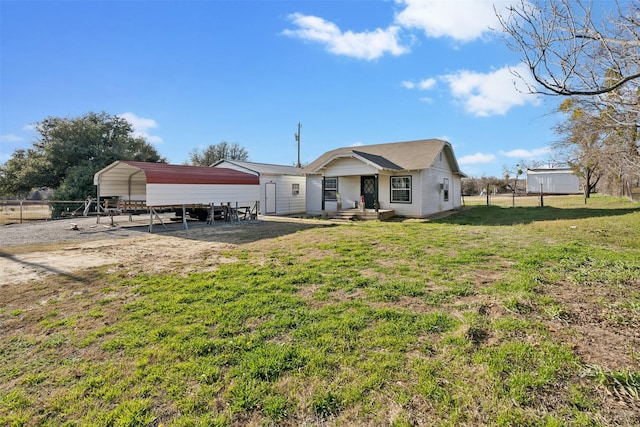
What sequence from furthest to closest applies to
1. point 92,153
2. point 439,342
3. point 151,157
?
1. point 151,157
2. point 92,153
3. point 439,342

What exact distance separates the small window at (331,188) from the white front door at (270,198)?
3.19m

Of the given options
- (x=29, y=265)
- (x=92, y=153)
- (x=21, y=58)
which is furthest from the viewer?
(x=92, y=153)

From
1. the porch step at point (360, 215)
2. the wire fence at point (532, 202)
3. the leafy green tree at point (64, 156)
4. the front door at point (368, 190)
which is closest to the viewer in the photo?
the porch step at point (360, 215)

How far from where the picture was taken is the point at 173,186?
12117 mm

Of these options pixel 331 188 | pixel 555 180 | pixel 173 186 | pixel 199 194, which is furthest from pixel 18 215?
pixel 555 180

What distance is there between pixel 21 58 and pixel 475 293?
1772 centimetres

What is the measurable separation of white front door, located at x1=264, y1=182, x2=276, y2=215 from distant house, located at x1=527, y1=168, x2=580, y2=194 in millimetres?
37521

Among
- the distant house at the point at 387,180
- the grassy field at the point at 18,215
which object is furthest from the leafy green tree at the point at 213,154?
the distant house at the point at 387,180

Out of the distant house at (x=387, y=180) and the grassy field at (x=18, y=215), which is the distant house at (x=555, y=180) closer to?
the distant house at (x=387, y=180)

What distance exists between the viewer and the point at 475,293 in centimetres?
448

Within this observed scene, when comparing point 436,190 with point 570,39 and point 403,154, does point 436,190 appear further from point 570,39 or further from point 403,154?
point 570,39

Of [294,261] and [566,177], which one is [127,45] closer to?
[294,261]

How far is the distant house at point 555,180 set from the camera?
4067cm

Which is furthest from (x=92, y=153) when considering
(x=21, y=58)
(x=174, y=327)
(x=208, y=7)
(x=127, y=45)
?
(x=174, y=327)
